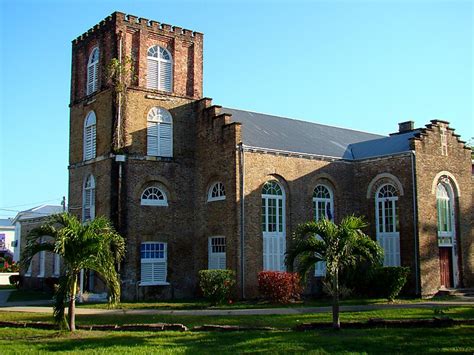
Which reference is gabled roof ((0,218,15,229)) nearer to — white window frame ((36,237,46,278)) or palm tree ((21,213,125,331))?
white window frame ((36,237,46,278))

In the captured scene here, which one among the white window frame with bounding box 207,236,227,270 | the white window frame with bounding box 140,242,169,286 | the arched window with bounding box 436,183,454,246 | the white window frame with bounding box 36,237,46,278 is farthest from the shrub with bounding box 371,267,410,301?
the white window frame with bounding box 36,237,46,278

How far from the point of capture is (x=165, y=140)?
2970 cm

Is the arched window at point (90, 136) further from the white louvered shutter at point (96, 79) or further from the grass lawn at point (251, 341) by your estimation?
the grass lawn at point (251, 341)

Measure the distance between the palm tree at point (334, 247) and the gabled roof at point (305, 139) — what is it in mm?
11865

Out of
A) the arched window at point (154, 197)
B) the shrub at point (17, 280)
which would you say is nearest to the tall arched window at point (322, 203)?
the arched window at point (154, 197)

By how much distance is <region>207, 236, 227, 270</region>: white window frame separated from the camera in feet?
90.3

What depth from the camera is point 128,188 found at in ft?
91.9

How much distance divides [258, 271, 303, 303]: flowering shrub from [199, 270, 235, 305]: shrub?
1.45 m

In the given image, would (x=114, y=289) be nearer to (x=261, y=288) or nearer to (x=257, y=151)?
(x=261, y=288)

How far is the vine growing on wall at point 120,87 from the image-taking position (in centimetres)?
2812

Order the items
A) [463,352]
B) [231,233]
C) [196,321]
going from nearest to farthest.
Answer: [463,352] < [196,321] < [231,233]

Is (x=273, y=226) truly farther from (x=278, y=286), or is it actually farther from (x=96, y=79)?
(x=96, y=79)

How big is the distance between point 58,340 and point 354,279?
53.1 feet

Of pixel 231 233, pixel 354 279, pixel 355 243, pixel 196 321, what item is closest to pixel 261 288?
pixel 231 233
